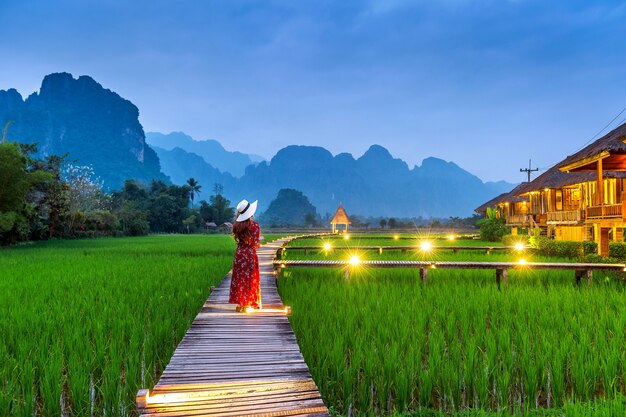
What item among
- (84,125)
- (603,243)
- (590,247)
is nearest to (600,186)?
(603,243)

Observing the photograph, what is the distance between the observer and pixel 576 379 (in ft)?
12.0

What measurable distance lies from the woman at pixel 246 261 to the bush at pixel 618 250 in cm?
1045

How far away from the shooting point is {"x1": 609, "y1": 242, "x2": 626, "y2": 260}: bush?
10925mm

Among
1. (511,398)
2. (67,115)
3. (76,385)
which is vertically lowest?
(511,398)

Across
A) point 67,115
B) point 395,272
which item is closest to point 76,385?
point 395,272

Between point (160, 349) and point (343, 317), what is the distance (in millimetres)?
2596

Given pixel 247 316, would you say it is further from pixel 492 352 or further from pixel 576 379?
pixel 576 379

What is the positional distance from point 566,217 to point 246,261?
21045 millimetres

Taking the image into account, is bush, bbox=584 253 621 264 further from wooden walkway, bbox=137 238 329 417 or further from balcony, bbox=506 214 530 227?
balcony, bbox=506 214 530 227

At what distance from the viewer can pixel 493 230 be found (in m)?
30.9

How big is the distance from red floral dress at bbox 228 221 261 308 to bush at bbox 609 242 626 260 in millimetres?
10462

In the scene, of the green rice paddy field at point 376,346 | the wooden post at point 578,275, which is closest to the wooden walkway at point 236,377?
the green rice paddy field at point 376,346

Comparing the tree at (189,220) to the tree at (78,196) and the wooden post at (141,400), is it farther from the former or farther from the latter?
Result: the wooden post at (141,400)

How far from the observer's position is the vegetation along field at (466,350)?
137 inches
